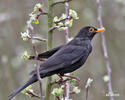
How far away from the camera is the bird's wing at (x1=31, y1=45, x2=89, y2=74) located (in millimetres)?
3953

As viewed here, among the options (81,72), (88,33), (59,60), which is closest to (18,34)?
(81,72)

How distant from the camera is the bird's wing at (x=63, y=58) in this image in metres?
3.95

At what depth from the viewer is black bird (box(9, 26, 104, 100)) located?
12.7ft

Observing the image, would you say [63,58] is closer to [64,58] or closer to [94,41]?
[64,58]

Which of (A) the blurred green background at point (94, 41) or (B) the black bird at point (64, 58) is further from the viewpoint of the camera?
(A) the blurred green background at point (94, 41)

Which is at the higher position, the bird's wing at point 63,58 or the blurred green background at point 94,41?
the blurred green background at point 94,41

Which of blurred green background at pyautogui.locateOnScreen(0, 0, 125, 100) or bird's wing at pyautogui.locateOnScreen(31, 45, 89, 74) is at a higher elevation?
blurred green background at pyautogui.locateOnScreen(0, 0, 125, 100)

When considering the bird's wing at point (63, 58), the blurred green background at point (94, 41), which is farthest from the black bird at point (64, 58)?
the blurred green background at point (94, 41)

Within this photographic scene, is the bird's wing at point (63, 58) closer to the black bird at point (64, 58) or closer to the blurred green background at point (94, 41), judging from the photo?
the black bird at point (64, 58)

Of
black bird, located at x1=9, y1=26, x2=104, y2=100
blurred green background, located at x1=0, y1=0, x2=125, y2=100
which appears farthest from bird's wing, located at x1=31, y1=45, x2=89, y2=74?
blurred green background, located at x1=0, y1=0, x2=125, y2=100

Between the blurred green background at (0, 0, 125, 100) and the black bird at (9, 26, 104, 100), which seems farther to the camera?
the blurred green background at (0, 0, 125, 100)

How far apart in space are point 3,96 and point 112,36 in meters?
3.40

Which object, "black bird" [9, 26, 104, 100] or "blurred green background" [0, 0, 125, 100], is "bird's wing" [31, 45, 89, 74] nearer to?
"black bird" [9, 26, 104, 100]

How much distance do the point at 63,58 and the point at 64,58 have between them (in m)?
0.02
